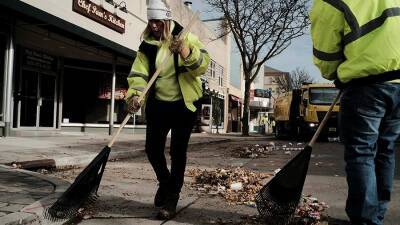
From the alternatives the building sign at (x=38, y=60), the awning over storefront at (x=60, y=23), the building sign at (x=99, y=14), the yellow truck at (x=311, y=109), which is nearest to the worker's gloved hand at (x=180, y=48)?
the awning over storefront at (x=60, y=23)

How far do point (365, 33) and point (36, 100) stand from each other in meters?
16.9

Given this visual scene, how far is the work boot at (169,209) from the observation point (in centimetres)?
456

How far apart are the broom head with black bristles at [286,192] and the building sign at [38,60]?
50.1 feet

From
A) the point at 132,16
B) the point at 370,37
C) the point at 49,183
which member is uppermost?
the point at 132,16

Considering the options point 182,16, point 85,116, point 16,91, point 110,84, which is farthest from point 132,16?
point 182,16

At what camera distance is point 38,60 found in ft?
62.3

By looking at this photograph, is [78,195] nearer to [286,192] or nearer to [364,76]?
[286,192]

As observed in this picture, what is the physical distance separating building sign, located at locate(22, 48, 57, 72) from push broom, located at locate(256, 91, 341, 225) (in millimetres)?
15285

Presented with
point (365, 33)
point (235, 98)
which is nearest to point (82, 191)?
point (365, 33)

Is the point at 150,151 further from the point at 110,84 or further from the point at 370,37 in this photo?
the point at 110,84

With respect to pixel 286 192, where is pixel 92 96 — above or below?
above

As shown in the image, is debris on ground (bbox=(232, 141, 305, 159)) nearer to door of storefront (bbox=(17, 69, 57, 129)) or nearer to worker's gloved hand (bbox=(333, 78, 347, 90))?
door of storefront (bbox=(17, 69, 57, 129))

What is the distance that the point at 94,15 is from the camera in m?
18.9

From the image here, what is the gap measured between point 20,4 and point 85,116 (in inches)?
381
